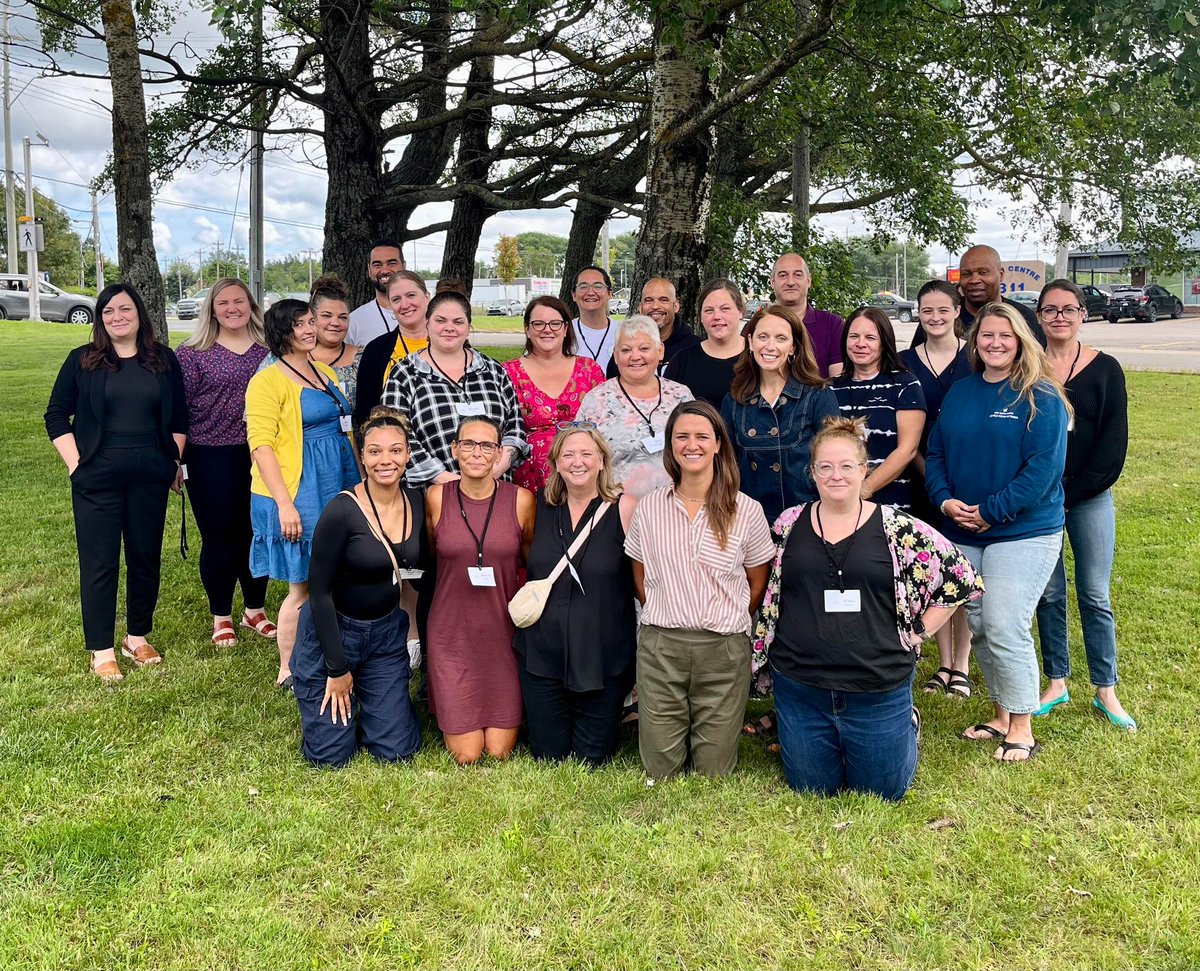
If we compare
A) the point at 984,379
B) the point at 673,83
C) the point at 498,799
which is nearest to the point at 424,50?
the point at 673,83

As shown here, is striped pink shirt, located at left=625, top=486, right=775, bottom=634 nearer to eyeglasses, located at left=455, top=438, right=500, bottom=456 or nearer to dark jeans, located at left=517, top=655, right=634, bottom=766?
dark jeans, located at left=517, top=655, right=634, bottom=766

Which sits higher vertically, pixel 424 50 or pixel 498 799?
pixel 424 50

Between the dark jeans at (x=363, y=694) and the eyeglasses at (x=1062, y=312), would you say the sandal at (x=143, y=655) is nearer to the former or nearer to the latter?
the dark jeans at (x=363, y=694)

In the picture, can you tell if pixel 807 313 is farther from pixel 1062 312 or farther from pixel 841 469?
pixel 841 469

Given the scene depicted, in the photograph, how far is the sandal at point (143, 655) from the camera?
5.41 metres

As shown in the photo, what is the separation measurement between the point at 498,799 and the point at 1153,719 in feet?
10.5

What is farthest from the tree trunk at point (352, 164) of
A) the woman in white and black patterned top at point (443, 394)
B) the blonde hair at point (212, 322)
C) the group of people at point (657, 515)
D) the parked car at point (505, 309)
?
the parked car at point (505, 309)

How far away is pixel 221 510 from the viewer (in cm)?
555

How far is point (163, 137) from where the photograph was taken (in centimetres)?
1073

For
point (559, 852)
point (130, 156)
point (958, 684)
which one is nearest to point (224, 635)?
point (559, 852)

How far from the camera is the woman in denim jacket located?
4.40 meters

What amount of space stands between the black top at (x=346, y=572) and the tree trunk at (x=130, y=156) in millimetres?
5447

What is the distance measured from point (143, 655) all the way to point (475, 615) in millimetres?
2358

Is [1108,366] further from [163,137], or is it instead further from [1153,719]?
[163,137]
